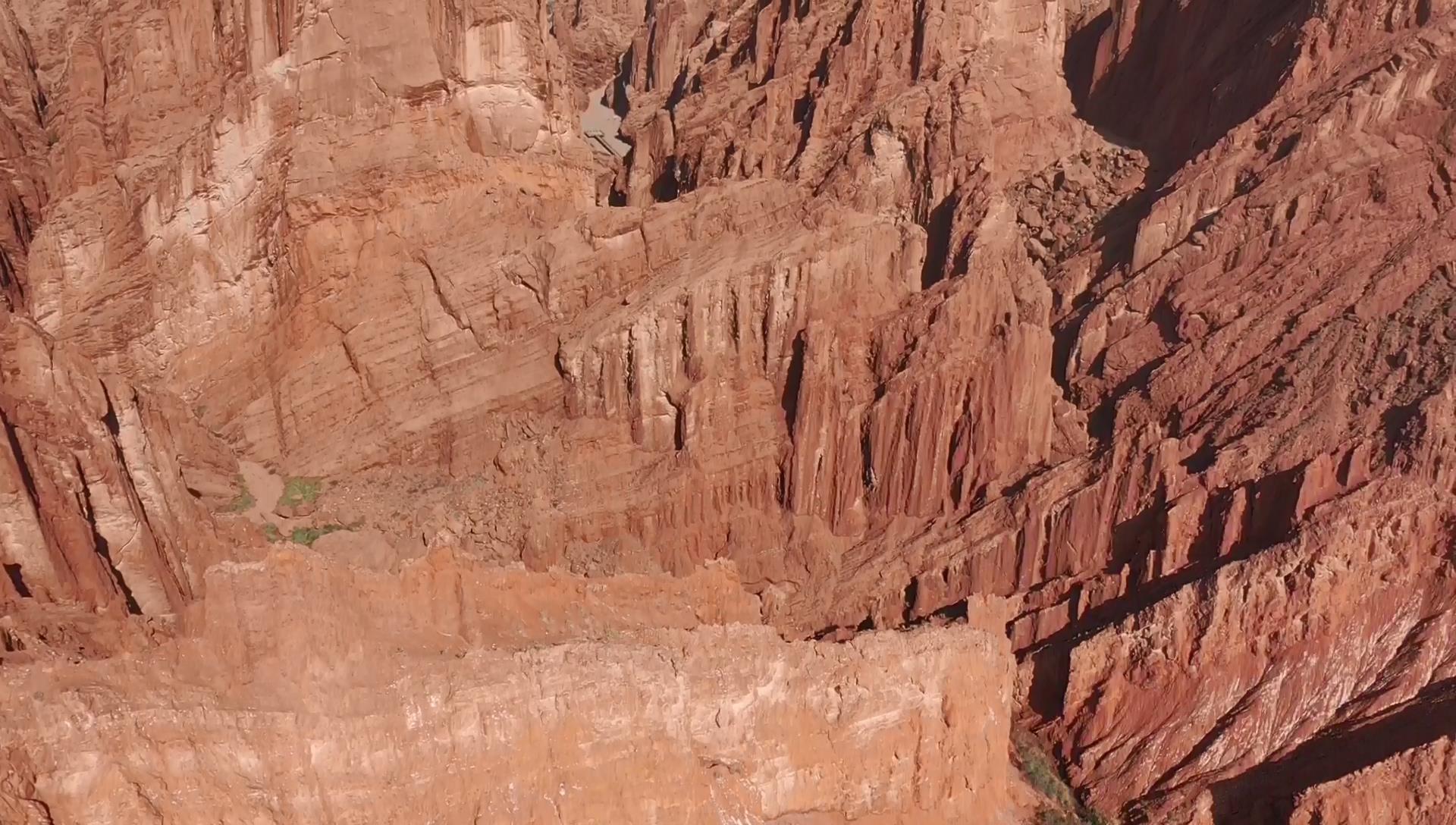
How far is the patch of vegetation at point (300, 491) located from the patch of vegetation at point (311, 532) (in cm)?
107

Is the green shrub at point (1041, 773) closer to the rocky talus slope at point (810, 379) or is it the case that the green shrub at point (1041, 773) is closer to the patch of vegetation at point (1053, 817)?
the rocky talus slope at point (810, 379)

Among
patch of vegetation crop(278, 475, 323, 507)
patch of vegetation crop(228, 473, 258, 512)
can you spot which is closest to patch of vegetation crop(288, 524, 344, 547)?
patch of vegetation crop(278, 475, 323, 507)

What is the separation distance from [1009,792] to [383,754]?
38.6 feet

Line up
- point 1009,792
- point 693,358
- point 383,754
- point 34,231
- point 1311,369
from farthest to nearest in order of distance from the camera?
point 34,231, point 693,358, point 1311,369, point 1009,792, point 383,754

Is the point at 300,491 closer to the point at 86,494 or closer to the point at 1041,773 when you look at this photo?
the point at 86,494

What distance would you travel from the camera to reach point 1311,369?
Result: 40906 mm

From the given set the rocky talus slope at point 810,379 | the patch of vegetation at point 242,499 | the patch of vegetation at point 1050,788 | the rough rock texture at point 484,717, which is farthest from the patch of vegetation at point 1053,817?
the patch of vegetation at point 242,499

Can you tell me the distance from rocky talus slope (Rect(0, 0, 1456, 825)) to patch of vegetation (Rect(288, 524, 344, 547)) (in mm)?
556

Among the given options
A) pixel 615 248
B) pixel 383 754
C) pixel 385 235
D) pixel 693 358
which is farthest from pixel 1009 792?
pixel 385 235

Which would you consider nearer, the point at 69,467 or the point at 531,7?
the point at 69,467

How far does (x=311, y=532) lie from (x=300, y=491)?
174 cm

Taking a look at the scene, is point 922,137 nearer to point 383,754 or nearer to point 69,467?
point 69,467

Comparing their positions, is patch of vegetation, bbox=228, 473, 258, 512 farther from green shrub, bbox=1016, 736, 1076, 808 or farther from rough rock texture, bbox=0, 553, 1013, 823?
green shrub, bbox=1016, 736, 1076, 808

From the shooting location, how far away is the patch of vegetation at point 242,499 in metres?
42.3
